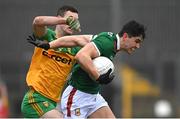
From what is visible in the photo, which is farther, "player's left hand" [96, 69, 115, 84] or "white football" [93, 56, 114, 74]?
"white football" [93, 56, 114, 74]

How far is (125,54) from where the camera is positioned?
2141 cm

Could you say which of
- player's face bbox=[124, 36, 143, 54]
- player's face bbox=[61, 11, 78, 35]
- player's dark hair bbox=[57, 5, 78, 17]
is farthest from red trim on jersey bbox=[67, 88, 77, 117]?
player's dark hair bbox=[57, 5, 78, 17]

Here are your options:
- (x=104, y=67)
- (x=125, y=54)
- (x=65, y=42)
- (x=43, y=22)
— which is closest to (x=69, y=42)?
(x=65, y=42)

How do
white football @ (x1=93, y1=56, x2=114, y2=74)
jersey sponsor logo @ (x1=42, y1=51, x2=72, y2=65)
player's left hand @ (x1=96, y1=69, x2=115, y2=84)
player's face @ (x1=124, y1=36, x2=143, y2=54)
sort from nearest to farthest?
1. player's left hand @ (x1=96, y1=69, x2=115, y2=84)
2. white football @ (x1=93, y1=56, x2=114, y2=74)
3. player's face @ (x1=124, y1=36, x2=143, y2=54)
4. jersey sponsor logo @ (x1=42, y1=51, x2=72, y2=65)

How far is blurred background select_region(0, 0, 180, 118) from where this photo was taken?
20234mm

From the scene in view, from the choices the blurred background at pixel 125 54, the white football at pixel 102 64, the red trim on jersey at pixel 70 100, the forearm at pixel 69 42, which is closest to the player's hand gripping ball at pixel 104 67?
the white football at pixel 102 64

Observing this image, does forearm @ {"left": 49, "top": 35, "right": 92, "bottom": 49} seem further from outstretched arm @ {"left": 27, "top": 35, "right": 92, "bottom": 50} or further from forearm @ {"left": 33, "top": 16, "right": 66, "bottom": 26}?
forearm @ {"left": 33, "top": 16, "right": 66, "bottom": 26}

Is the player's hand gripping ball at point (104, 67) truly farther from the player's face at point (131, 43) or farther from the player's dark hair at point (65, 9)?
the player's dark hair at point (65, 9)

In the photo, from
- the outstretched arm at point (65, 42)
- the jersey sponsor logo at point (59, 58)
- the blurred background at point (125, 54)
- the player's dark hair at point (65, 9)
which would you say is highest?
the player's dark hair at point (65, 9)

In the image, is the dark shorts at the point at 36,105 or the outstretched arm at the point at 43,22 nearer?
the outstretched arm at the point at 43,22

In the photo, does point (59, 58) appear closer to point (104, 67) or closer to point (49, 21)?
point (49, 21)

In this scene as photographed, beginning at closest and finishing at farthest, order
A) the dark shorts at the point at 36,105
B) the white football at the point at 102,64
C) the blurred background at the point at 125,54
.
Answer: the white football at the point at 102,64 < the dark shorts at the point at 36,105 < the blurred background at the point at 125,54

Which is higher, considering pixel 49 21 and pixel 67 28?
pixel 49 21

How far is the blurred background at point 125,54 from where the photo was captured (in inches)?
797
